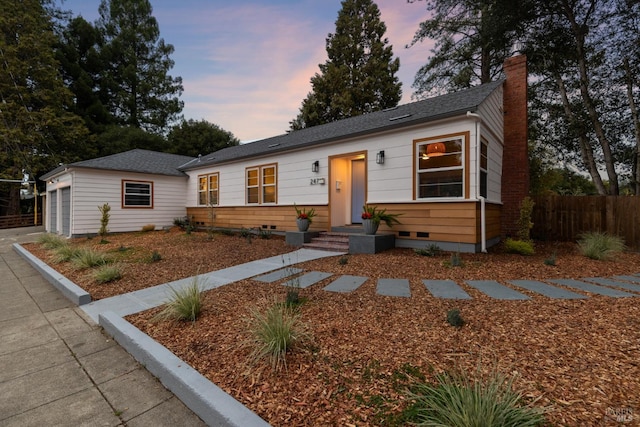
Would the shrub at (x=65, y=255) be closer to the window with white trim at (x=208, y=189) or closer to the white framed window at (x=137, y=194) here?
the window with white trim at (x=208, y=189)

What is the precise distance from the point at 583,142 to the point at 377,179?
1032cm

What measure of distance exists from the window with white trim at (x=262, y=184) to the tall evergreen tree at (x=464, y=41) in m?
11.1

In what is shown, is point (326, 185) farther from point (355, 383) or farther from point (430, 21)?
point (430, 21)

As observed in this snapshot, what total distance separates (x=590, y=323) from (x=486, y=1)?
14250mm

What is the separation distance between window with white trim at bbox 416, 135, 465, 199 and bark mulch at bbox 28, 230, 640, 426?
3276 mm

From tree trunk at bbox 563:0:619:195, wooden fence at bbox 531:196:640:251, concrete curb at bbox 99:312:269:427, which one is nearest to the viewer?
concrete curb at bbox 99:312:269:427

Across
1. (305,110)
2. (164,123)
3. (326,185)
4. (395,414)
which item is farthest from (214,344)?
(164,123)

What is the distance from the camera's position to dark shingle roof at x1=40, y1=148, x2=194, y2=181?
1118 centimetres

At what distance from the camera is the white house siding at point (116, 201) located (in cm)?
1071

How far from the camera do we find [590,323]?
8.69 feet

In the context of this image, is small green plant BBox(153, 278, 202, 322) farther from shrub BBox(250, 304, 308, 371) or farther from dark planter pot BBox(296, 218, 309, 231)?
dark planter pot BBox(296, 218, 309, 231)

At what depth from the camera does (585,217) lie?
8.05m

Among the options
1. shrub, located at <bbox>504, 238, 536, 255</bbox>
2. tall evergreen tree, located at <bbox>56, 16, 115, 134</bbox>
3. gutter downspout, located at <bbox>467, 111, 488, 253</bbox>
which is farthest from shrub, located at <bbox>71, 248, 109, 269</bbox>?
tall evergreen tree, located at <bbox>56, 16, 115, 134</bbox>

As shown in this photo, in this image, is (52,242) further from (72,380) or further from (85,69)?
(85,69)
